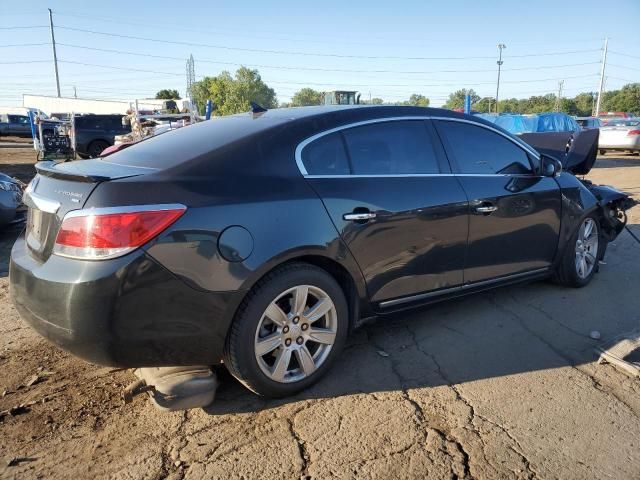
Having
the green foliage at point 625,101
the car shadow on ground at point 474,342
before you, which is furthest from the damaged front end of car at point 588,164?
the green foliage at point 625,101

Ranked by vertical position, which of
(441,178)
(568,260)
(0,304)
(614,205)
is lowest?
(0,304)

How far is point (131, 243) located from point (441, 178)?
7.13 feet

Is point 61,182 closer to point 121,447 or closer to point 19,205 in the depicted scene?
point 121,447

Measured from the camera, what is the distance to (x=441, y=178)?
3.59 metres

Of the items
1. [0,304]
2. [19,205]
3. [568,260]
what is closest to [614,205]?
[568,260]

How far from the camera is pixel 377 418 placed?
2.76 metres

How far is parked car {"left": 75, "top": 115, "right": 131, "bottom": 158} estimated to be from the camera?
19.6 m

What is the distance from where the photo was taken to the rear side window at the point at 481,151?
3.78 m

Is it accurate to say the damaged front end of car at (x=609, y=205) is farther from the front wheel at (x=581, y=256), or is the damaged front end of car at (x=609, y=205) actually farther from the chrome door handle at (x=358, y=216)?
the chrome door handle at (x=358, y=216)

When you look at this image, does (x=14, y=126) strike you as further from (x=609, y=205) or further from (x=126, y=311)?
(x=126, y=311)

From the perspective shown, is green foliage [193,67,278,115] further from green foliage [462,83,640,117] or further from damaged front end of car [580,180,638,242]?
damaged front end of car [580,180,638,242]

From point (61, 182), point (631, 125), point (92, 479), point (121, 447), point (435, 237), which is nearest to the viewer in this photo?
point (92, 479)

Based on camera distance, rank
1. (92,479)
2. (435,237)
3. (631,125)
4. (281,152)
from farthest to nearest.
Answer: (631,125) < (435,237) < (281,152) < (92,479)

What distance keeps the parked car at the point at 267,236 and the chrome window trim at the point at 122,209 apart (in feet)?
0.03
